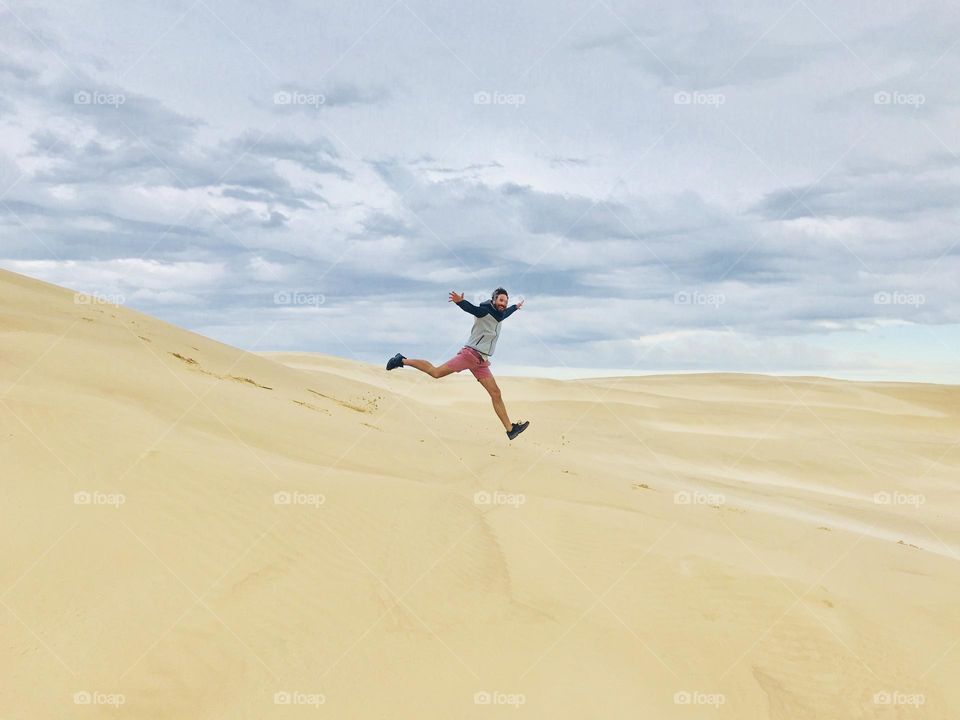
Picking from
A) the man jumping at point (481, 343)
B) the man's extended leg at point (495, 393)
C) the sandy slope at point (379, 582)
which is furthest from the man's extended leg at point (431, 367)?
the sandy slope at point (379, 582)

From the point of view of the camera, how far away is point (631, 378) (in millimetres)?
39594

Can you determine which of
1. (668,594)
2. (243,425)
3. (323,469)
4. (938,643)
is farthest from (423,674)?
(243,425)

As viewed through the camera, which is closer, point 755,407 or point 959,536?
point 959,536

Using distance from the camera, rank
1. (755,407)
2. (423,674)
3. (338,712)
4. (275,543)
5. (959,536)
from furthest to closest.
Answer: (755,407)
(959,536)
(275,543)
(423,674)
(338,712)

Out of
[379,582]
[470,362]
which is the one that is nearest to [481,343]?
[470,362]

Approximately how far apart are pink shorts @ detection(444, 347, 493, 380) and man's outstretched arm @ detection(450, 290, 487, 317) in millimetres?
574

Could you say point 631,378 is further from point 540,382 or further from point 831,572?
point 831,572

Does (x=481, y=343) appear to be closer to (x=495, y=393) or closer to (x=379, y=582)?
(x=495, y=393)

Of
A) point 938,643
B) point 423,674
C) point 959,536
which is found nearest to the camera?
point 423,674

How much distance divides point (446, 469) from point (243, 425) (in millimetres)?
2202

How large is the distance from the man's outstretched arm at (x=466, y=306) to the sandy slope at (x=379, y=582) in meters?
1.80

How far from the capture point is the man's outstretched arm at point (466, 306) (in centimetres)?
873

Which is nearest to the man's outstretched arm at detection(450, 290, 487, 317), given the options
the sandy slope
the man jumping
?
the man jumping

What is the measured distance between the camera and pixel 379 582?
4.68 metres
